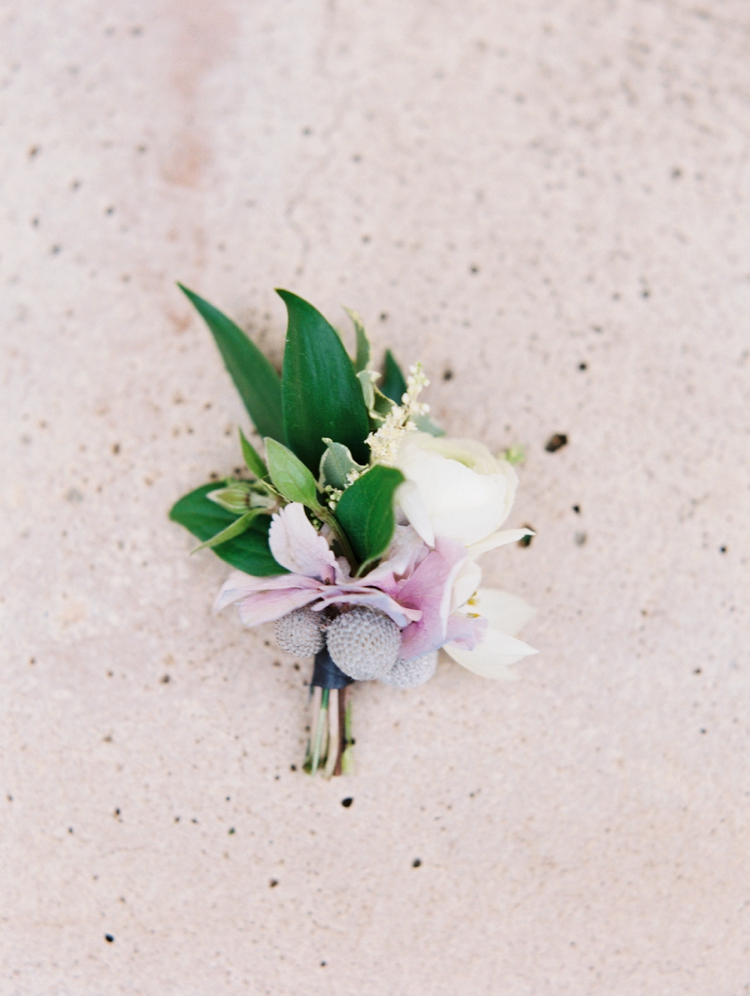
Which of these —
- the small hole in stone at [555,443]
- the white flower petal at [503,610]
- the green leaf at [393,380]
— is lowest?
the white flower petal at [503,610]

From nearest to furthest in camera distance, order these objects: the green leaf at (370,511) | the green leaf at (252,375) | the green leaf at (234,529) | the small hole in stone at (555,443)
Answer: the green leaf at (370,511) < the green leaf at (234,529) < the green leaf at (252,375) < the small hole in stone at (555,443)

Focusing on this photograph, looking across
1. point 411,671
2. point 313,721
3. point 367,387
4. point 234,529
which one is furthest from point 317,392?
point 313,721

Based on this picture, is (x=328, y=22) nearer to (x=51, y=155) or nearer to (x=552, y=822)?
(x=51, y=155)

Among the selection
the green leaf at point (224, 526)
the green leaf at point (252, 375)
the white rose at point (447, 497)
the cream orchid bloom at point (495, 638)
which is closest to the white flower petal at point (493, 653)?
the cream orchid bloom at point (495, 638)

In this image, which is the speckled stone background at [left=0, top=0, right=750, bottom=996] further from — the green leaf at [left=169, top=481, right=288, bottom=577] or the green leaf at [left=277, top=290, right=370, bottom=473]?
the green leaf at [left=277, top=290, right=370, bottom=473]

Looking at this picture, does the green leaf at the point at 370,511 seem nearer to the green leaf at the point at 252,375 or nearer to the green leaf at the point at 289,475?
the green leaf at the point at 289,475

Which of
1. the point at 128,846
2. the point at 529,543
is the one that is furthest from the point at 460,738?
the point at 128,846

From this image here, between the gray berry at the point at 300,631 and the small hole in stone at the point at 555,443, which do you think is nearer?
Result: the gray berry at the point at 300,631
